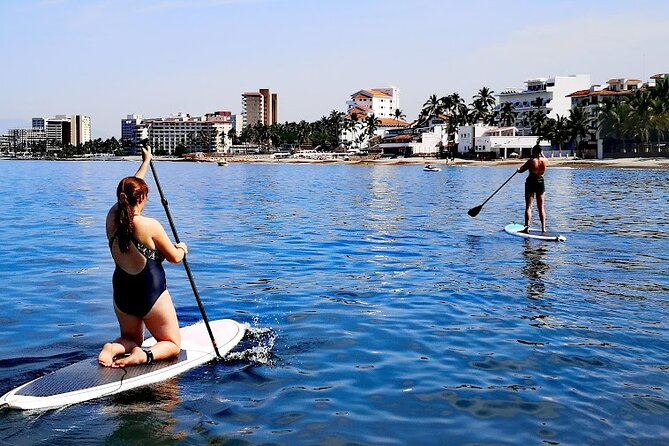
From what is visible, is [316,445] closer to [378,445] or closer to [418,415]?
[378,445]

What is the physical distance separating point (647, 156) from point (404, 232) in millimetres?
105969

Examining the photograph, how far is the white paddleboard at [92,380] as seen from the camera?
265 inches

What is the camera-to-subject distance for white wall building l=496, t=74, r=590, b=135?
155875mm

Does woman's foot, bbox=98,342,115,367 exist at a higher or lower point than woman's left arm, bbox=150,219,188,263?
lower

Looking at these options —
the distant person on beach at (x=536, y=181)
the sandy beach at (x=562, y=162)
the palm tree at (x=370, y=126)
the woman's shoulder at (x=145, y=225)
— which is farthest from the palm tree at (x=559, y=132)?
the woman's shoulder at (x=145, y=225)

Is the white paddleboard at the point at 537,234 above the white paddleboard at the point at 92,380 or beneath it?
above

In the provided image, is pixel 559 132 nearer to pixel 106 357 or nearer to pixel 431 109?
pixel 431 109

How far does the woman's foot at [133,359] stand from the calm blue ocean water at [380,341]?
43 centimetres

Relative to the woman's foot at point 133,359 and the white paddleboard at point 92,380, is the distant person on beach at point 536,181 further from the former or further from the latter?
the woman's foot at point 133,359

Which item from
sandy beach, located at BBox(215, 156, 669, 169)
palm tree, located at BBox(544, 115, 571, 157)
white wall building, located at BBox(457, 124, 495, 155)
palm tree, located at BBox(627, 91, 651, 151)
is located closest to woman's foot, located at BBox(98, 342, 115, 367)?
sandy beach, located at BBox(215, 156, 669, 169)

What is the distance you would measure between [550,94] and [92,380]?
16005 cm

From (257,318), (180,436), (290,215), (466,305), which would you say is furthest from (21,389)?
(290,215)

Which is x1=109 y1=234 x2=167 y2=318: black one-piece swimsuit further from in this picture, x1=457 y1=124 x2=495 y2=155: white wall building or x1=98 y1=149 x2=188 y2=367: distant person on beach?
x1=457 y1=124 x2=495 y2=155: white wall building

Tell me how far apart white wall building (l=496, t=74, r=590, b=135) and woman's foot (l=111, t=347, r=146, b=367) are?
155m
